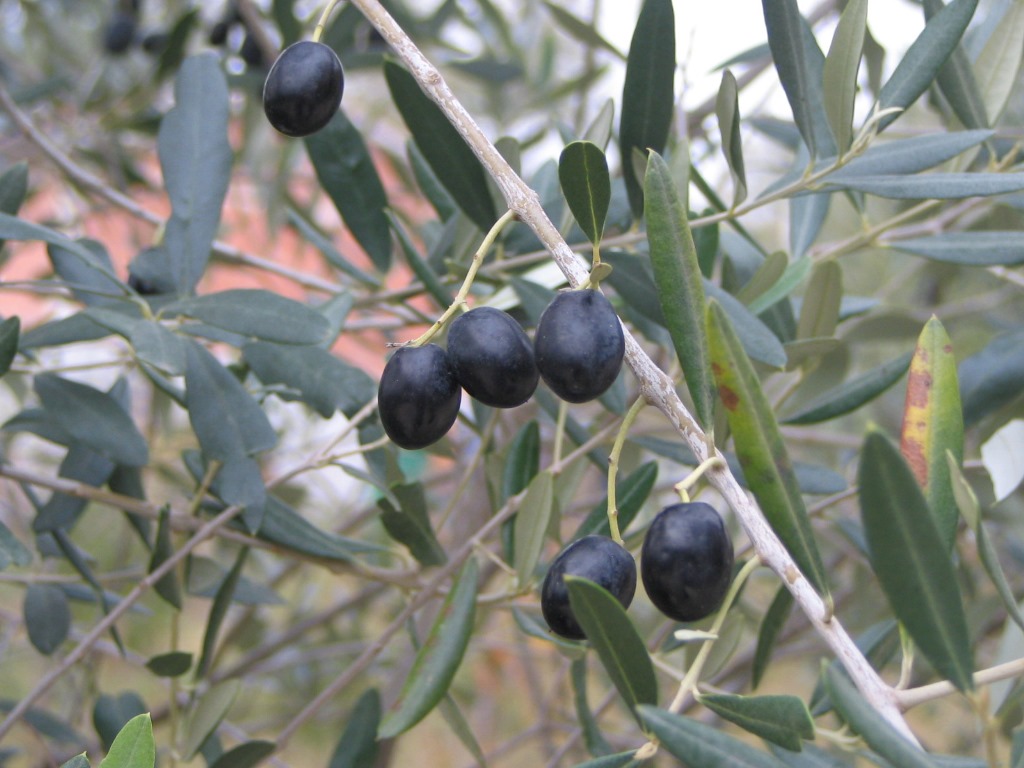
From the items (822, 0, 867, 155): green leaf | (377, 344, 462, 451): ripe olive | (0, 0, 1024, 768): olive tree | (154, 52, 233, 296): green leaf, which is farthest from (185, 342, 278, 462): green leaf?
(822, 0, 867, 155): green leaf

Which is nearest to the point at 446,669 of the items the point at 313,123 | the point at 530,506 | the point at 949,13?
the point at 530,506

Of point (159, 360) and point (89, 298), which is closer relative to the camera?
point (159, 360)

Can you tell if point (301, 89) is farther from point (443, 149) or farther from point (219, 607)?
point (219, 607)

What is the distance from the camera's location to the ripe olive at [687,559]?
0.51 meters

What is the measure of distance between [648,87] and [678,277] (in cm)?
33

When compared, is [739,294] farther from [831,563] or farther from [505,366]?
[831,563]

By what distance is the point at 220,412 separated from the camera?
88cm

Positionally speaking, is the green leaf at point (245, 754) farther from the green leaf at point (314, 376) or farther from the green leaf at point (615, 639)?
the green leaf at point (615, 639)

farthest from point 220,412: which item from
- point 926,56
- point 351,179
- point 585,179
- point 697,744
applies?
point 926,56

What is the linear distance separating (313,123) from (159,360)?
0.20 meters

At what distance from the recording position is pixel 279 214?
192 cm

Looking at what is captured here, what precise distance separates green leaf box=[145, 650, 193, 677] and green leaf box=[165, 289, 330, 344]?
1.08 ft

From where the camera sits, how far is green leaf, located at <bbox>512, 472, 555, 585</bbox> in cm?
82

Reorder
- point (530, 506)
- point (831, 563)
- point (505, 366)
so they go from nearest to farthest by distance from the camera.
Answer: point (505, 366)
point (530, 506)
point (831, 563)
